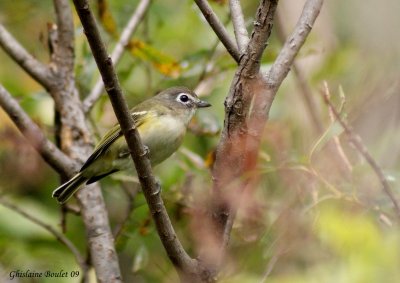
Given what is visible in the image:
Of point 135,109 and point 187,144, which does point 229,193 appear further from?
point 187,144

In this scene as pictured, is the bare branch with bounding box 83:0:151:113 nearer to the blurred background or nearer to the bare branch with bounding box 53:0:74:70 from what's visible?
the blurred background

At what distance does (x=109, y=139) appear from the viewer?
417 centimetres

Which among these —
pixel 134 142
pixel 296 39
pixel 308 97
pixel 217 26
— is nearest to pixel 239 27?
pixel 217 26

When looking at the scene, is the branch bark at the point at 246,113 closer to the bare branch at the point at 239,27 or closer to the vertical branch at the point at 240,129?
the vertical branch at the point at 240,129

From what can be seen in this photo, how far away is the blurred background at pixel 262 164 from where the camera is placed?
3.32 metres

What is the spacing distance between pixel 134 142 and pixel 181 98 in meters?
1.68

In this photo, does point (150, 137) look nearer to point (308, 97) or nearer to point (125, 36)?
point (125, 36)

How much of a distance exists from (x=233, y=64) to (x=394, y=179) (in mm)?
1239

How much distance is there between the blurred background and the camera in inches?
131

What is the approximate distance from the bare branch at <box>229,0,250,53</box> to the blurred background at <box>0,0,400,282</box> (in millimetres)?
458

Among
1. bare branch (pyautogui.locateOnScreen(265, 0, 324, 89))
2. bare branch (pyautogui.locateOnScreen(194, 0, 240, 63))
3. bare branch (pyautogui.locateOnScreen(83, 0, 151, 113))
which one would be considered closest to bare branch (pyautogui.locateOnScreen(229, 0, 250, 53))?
bare branch (pyautogui.locateOnScreen(194, 0, 240, 63))

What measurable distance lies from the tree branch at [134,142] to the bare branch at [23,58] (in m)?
1.34

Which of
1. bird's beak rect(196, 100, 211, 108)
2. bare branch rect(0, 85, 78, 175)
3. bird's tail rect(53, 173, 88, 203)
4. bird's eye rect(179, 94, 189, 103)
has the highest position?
bare branch rect(0, 85, 78, 175)

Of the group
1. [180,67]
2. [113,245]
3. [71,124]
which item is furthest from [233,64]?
[113,245]
